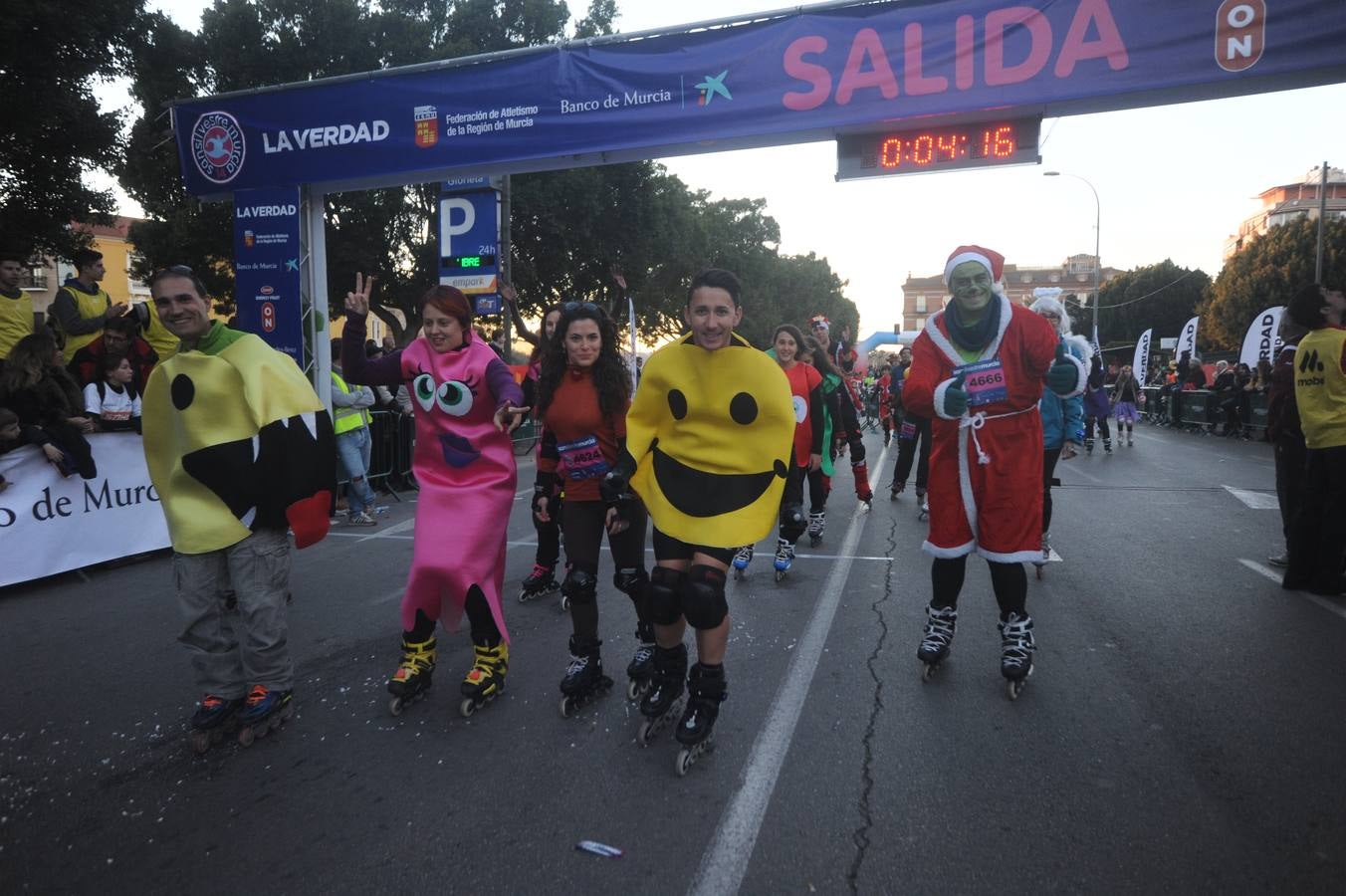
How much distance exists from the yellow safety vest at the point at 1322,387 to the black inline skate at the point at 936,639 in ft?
10.3

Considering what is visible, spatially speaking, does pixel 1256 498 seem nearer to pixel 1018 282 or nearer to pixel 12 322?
pixel 12 322

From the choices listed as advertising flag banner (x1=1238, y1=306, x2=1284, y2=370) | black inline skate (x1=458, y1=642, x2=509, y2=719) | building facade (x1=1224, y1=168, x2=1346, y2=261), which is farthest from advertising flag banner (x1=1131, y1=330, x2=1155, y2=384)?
building facade (x1=1224, y1=168, x2=1346, y2=261)

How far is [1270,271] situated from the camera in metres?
45.2

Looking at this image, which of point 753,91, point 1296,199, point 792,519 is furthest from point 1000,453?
point 1296,199

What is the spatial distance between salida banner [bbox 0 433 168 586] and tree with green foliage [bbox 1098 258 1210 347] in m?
68.6

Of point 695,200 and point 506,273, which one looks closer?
point 506,273

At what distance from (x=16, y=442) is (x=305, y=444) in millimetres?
4280

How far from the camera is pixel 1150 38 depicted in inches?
296

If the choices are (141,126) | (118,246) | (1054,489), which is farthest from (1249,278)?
(118,246)

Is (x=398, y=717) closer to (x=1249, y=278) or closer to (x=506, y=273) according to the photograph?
(x=506, y=273)

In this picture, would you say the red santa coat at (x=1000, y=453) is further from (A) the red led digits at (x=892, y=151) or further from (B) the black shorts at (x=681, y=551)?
(A) the red led digits at (x=892, y=151)

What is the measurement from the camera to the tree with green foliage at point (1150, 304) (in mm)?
68000

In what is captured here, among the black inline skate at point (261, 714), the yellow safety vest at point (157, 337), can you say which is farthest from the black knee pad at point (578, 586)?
the yellow safety vest at point (157, 337)

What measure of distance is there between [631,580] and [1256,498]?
374 inches
